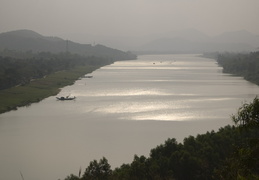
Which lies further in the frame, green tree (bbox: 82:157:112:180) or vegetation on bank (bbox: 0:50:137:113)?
vegetation on bank (bbox: 0:50:137:113)

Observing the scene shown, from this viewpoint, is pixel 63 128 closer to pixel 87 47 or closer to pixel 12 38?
pixel 87 47

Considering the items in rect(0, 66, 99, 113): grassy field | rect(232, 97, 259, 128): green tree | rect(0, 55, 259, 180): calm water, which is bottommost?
rect(0, 55, 259, 180): calm water

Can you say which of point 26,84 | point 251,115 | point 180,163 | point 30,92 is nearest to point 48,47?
point 26,84

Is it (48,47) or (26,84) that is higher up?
(48,47)

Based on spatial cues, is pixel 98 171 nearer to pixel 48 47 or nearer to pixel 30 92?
pixel 30 92

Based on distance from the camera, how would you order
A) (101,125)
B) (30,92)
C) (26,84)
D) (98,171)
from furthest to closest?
(26,84) < (30,92) < (101,125) < (98,171)

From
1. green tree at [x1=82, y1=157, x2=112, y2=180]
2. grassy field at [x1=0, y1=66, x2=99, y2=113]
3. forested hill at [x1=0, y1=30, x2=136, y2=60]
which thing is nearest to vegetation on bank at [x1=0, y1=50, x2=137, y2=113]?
grassy field at [x1=0, y1=66, x2=99, y2=113]

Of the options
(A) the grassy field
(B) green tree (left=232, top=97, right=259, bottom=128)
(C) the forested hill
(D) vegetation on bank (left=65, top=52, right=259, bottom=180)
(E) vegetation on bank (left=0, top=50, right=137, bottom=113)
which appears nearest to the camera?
(B) green tree (left=232, top=97, right=259, bottom=128)

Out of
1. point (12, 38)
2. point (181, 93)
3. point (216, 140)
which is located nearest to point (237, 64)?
point (181, 93)

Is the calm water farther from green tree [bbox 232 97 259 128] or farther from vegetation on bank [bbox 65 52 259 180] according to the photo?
green tree [bbox 232 97 259 128]
